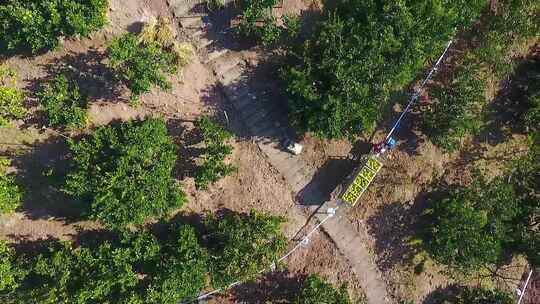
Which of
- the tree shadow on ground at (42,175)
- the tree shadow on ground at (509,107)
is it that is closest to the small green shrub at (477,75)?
the tree shadow on ground at (509,107)

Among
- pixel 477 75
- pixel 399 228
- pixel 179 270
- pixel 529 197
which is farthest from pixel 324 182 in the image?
pixel 529 197

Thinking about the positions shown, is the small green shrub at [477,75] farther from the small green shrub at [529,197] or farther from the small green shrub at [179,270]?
the small green shrub at [179,270]

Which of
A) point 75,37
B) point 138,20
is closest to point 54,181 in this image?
point 75,37

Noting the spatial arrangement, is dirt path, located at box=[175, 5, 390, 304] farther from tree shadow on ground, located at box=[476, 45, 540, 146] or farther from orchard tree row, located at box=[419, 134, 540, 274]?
tree shadow on ground, located at box=[476, 45, 540, 146]

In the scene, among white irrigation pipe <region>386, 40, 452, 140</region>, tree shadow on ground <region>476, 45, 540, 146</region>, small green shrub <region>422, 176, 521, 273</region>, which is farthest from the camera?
tree shadow on ground <region>476, 45, 540, 146</region>

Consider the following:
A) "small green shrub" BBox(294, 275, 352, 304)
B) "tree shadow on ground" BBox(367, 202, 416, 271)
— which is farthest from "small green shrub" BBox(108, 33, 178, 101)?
"tree shadow on ground" BBox(367, 202, 416, 271)

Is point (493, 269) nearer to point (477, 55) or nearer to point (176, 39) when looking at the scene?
point (477, 55)
